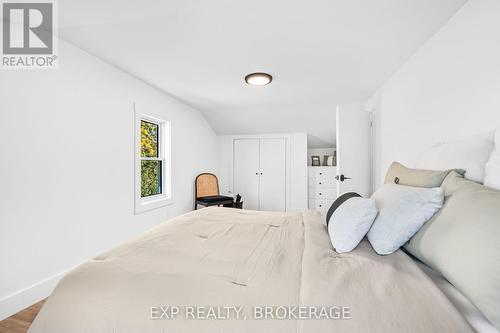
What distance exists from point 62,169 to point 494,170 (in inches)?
113

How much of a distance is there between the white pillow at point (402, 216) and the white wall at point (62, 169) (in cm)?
241

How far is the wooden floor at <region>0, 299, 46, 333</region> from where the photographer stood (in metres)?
1.49

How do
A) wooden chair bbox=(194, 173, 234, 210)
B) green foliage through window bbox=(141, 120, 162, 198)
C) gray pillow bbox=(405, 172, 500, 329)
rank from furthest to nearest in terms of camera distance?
wooden chair bbox=(194, 173, 234, 210), green foliage through window bbox=(141, 120, 162, 198), gray pillow bbox=(405, 172, 500, 329)

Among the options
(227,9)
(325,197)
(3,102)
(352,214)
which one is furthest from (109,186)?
(325,197)

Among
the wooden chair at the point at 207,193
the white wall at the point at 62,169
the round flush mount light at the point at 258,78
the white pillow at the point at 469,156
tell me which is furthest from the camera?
the wooden chair at the point at 207,193

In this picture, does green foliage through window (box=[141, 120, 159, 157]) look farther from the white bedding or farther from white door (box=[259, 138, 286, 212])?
the white bedding

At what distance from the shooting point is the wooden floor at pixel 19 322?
149 centimetres

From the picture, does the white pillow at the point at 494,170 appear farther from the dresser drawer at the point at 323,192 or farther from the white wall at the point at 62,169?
the dresser drawer at the point at 323,192

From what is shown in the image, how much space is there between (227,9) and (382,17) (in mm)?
1103

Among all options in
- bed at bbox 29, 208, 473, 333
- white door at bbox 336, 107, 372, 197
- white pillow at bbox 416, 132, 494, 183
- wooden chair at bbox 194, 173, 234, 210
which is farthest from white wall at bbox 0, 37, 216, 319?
white pillow at bbox 416, 132, 494, 183

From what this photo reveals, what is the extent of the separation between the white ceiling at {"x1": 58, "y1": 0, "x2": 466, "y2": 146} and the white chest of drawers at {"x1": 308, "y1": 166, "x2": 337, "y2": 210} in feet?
6.21

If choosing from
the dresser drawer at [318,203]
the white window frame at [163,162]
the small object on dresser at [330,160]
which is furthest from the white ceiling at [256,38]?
the dresser drawer at [318,203]

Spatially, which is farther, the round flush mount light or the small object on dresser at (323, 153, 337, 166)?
the small object on dresser at (323, 153, 337, 166)

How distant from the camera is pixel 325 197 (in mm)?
4730
